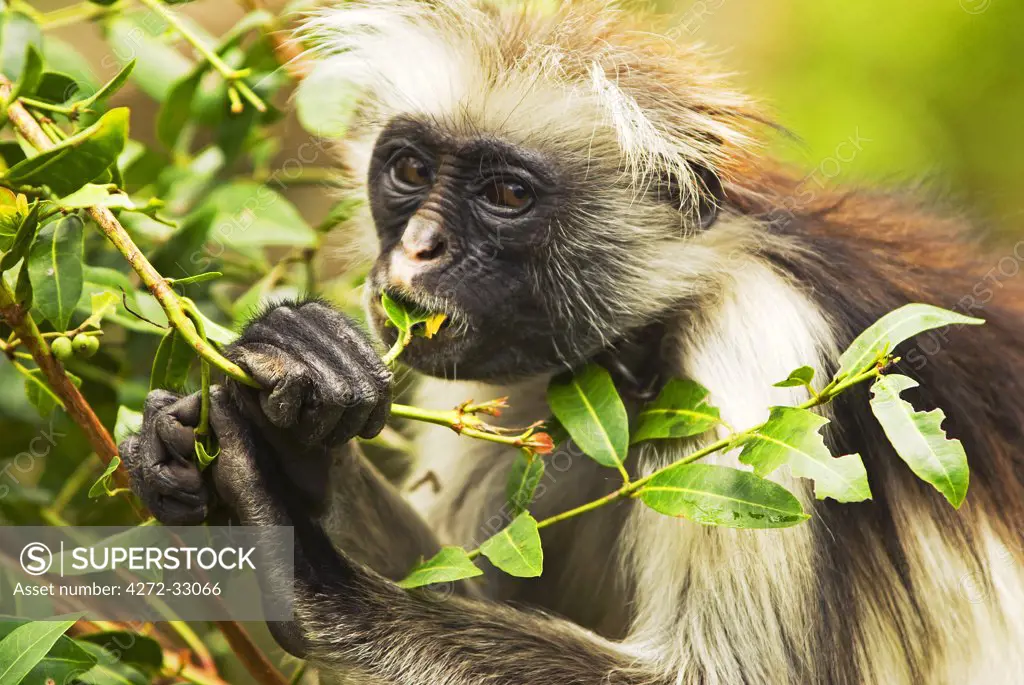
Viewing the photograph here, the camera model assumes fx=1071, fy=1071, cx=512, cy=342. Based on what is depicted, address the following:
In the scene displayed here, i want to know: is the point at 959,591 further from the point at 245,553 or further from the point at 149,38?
the point at 149,38

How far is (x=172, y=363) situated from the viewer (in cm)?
242

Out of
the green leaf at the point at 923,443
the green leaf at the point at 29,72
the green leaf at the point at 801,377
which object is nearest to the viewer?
the green leaf at the point at 29,72

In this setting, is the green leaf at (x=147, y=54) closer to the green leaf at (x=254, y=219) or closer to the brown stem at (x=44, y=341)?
the green leaf at (x=254, y=219)

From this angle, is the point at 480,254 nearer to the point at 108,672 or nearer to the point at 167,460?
the point at 167,460

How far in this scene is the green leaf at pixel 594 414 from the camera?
241 centimetres

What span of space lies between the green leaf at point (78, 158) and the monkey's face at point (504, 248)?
2.70 ft

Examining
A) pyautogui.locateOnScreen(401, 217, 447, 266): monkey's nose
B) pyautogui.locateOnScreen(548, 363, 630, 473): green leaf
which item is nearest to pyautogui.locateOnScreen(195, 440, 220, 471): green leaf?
pyautogui.locateOnScreen(401, 217, 447, 266): monkey's nose

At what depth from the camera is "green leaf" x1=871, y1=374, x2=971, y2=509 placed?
1998 millimetres

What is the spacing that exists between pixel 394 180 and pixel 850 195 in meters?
1.42

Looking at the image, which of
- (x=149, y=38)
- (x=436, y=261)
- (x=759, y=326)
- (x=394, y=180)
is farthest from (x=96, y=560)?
(x=149, y=38)

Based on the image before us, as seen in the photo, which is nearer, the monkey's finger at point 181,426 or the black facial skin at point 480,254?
the monkey's finger at point 181,426

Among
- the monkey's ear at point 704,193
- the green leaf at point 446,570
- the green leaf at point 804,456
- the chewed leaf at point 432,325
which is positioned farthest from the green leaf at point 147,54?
the green leaf at point 804,456

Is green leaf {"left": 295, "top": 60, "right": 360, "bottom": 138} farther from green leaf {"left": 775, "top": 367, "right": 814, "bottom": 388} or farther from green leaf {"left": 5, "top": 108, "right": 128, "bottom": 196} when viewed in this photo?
green leaf {"left": 775, "top": 367, "right": 814, "bottom": 388}

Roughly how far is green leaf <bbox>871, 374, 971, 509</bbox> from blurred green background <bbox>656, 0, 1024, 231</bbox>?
16.2ft
